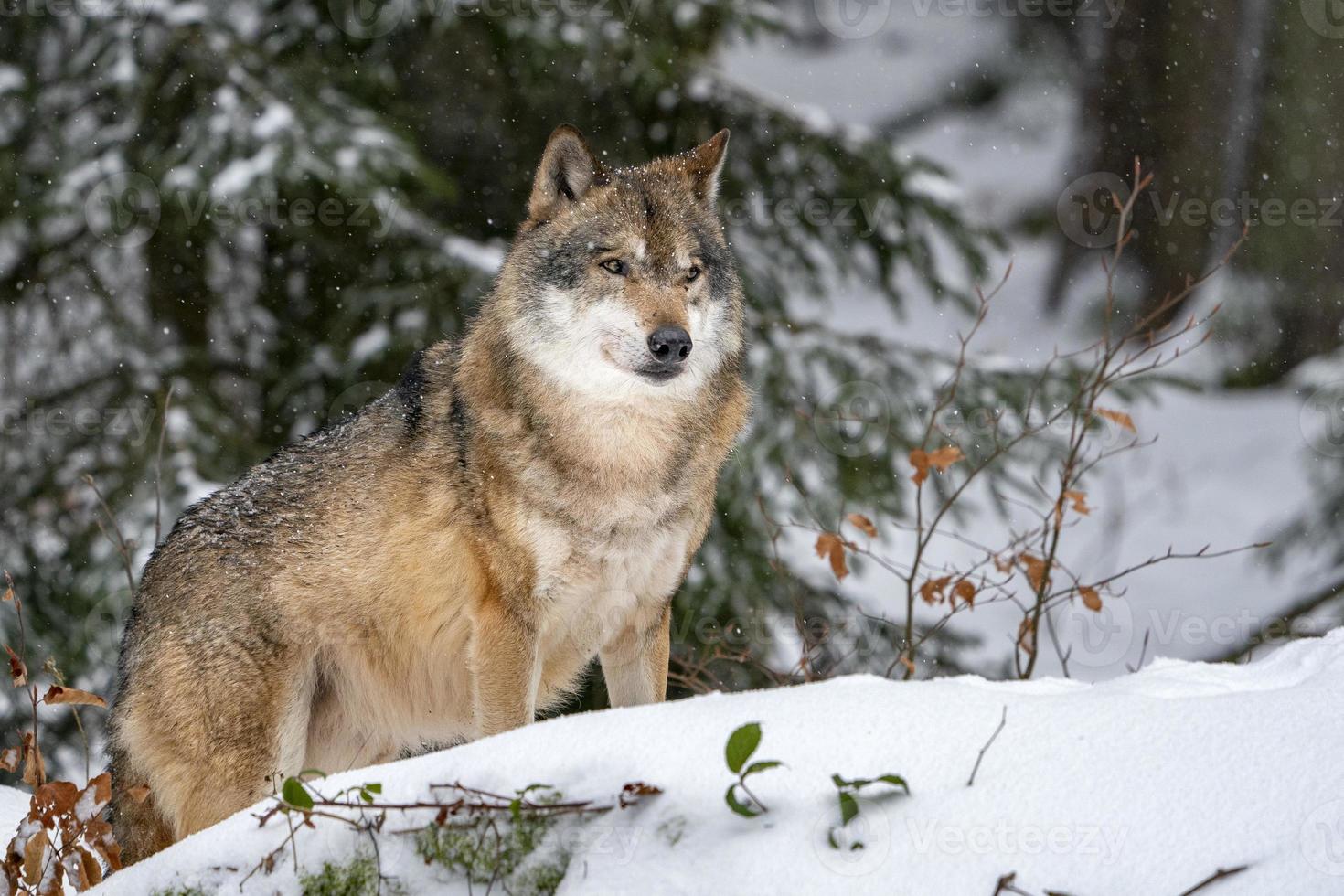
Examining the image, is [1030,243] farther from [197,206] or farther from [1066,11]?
[197,206]

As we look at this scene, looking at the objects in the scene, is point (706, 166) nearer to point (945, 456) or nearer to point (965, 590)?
point (945, 456)

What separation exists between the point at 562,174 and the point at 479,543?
1.22m

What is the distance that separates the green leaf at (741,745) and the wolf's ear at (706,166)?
2.46 meters

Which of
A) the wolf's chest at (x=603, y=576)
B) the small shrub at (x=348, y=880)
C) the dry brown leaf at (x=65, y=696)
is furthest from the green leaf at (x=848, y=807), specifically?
the dry brown leaf at (x=65, y=696)

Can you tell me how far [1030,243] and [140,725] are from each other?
14681mm

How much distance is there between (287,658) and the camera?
3.76 meters
